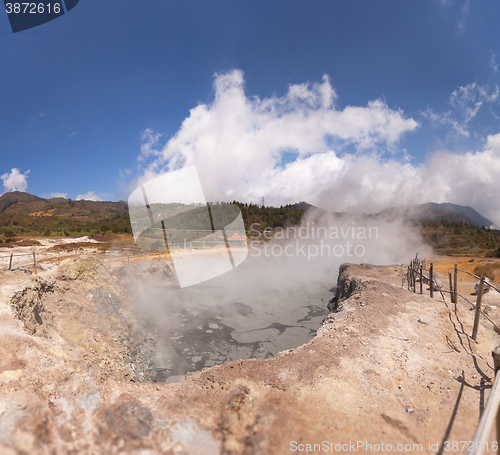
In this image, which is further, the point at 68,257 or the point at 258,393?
the point at 68,257

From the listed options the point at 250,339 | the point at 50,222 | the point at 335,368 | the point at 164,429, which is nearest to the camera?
the point at 164,429

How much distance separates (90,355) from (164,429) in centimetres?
377

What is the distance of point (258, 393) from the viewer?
4230 millimetres

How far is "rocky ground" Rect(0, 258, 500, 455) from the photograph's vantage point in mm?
3182

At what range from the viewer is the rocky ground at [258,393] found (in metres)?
3.18

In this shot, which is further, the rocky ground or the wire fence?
the wire fence

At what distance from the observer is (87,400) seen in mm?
3844

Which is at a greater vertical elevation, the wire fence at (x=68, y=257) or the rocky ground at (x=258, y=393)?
the wire fence at (x=68, y=257)

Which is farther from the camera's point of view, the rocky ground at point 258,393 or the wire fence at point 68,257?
the wire fence at point 68,257

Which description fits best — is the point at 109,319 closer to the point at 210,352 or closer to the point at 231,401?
the point at 210,352

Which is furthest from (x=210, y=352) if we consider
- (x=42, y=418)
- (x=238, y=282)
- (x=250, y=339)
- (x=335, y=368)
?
(x=238, y=282)

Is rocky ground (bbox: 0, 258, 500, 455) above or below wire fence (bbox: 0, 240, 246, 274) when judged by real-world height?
below

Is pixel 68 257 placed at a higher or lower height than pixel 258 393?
higher

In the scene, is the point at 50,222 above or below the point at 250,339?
above
